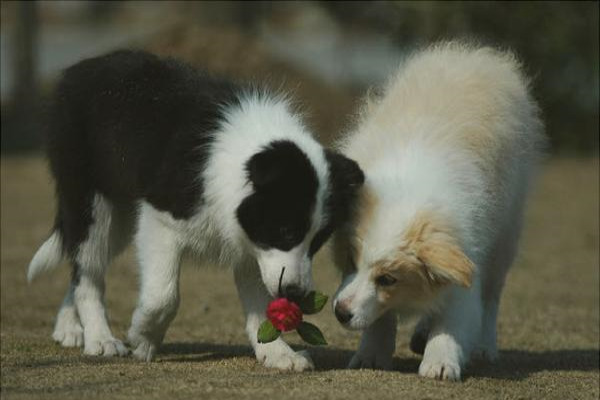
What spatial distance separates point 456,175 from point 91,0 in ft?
82.1

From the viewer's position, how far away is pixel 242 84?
6.65m

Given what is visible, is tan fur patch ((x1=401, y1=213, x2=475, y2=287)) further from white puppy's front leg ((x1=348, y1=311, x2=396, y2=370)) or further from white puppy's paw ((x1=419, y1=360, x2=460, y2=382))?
white puppy's front leg ((x1=348, y1=311, x2=396, y2=370))

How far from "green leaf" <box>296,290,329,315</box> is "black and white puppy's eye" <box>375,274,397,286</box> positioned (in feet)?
0.96

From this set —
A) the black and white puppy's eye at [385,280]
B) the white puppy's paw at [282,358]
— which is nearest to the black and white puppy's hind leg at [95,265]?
the white puppy's paw at [282,358]

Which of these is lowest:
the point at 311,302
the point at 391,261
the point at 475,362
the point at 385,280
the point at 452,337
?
the point at 475,362

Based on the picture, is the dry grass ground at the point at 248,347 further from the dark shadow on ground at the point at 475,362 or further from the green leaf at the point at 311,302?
the green leaf at the point at 311,302

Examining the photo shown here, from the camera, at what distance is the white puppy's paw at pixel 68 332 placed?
282 inches

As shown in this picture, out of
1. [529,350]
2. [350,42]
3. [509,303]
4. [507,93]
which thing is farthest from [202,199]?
[350,42]

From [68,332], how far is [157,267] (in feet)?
4.42

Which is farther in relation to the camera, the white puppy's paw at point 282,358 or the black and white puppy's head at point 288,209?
the white puppy's paw at point 282,358

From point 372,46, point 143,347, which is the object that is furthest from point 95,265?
point 372,46

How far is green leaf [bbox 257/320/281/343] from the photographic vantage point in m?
5.90

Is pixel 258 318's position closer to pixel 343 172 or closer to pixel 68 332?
pixel 343 172

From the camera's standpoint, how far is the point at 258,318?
6.43 m
